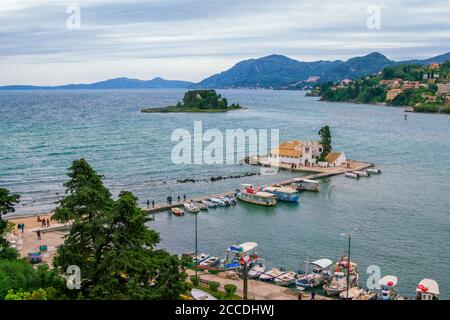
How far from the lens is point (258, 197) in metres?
37.1

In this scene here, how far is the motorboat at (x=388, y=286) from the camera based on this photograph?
69.0 feet

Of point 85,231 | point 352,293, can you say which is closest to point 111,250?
point 85,231

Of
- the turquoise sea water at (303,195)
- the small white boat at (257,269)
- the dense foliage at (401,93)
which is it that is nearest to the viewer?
the small white boat at (257,269)

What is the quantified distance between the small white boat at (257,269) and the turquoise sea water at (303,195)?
776 mm

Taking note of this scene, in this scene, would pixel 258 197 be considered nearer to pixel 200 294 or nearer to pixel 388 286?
pixel 388 286

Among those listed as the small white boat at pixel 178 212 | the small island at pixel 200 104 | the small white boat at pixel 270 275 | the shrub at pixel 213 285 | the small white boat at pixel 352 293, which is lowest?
the small white boat at pixel 352 293

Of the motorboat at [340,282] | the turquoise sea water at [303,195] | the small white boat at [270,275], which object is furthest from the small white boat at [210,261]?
the motorboat at [340,282]

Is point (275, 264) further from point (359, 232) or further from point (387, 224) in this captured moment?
point (387, 224)

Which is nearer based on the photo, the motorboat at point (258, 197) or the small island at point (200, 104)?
the motorboat at point (258, 197)

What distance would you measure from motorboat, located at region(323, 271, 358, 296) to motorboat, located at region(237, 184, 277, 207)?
47.9 feet

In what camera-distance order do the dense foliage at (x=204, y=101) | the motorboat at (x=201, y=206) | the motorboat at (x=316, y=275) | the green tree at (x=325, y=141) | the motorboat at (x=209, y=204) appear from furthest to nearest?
the dense foliage at (x=204, y=101)
the green tree at (x=325, y=141)
the motorboat at (x=209, y=204)
the motorboat at (x=201, y=206)
the motorboat at (x=316, y=275)

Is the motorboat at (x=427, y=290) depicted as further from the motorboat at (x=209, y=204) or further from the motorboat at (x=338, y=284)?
the motorboat at (x=209, y=204)

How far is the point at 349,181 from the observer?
149 ft
